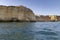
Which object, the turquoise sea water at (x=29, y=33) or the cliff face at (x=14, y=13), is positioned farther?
the cliff face at (x=14, y=13)

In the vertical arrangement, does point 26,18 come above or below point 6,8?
below

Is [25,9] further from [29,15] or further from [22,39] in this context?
[22,39]

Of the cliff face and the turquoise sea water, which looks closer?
the turquoise sea water

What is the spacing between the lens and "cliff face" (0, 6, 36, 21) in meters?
70.9

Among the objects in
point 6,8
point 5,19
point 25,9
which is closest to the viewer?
point 5,19

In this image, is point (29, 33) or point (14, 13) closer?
point (29, 33)

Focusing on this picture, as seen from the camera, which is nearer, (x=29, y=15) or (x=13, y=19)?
(x=13, y=19)

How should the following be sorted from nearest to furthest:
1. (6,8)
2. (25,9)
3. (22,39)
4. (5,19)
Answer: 1. (22,39)
2. (5,19)
3. (6,8)
4. (25,9)

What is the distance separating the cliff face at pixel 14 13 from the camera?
70.9 m

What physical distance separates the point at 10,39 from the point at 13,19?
5830 cm

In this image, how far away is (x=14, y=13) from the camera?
74750 millimetres

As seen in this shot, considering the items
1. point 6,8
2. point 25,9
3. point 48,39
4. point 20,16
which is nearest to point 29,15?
point 25,9

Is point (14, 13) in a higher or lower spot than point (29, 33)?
higher

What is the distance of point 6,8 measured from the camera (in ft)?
245
